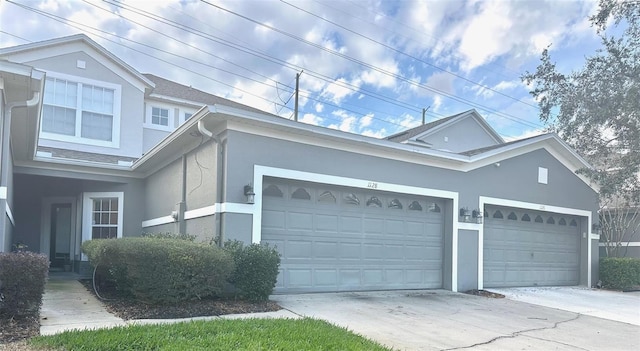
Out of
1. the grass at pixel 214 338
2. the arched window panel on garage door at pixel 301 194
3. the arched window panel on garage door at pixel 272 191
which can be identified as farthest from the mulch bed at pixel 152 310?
the arched window panel on garage door at pixel 301 194

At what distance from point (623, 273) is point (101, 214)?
15975mm

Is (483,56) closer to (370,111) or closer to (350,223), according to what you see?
(370,111)

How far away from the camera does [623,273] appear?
14.4 meters

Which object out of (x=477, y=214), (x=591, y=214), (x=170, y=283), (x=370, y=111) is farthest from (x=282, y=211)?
(x=370, y=111)

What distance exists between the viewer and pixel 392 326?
7.37 meters

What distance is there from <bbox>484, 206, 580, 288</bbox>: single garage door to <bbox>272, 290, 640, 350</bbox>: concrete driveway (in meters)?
2.58

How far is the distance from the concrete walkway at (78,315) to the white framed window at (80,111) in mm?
7833

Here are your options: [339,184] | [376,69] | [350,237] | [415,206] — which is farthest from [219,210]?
[376,69]

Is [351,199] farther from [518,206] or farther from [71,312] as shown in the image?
[71,312]

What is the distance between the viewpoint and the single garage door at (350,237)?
978 centimetres

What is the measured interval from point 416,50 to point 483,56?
2.74 meters

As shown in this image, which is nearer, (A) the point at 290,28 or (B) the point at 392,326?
(B) the point at 392,326

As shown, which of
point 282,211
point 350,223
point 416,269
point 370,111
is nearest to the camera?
point 282,211

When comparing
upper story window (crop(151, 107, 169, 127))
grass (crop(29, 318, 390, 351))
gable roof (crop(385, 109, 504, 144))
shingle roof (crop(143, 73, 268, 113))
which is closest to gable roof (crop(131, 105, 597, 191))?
grass (crop(29, 318, 390, 351))
